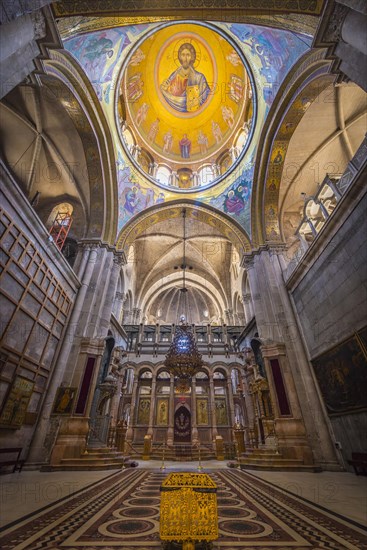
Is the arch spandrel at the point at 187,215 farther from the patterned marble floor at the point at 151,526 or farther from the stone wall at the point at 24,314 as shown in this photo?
the patterned marble floor at the point at 151,526

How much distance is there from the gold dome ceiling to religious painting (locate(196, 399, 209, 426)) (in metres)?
14.8

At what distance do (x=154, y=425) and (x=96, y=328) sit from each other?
9943mm

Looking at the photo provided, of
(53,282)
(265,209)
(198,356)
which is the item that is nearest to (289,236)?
(265,209)

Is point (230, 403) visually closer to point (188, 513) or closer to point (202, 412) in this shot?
point (202, 412)

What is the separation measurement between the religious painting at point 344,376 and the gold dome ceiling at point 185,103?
34.9 feet

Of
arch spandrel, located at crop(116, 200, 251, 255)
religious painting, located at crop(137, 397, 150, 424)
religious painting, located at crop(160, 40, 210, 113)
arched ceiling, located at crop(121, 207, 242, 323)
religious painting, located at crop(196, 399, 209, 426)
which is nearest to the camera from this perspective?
Answer: arch spandrel, located at crop(116, 200, 251, 255)

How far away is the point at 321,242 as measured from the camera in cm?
778

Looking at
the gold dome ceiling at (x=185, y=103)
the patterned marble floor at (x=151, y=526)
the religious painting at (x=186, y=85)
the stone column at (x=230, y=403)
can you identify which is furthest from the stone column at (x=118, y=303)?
the religious painting at (x=186, y=85)

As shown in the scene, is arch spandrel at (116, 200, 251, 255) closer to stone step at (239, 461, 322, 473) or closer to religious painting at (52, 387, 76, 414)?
religious painting at (52, 387, 76, 414)

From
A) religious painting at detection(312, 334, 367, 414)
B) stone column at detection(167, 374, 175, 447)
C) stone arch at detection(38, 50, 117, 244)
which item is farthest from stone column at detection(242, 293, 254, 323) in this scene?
stone arch at detection(38, 50, 117, 244)

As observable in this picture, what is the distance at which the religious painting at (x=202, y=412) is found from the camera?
53.4 ft

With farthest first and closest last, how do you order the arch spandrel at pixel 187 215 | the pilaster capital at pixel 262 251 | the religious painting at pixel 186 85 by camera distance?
the religious painting at pixel 186 85, the arch spandrel at pixel 187 215, the pilaster capital at pixel 262 251

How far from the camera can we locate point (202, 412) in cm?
1662

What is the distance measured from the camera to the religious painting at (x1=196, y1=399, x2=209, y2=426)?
53.4 feet
